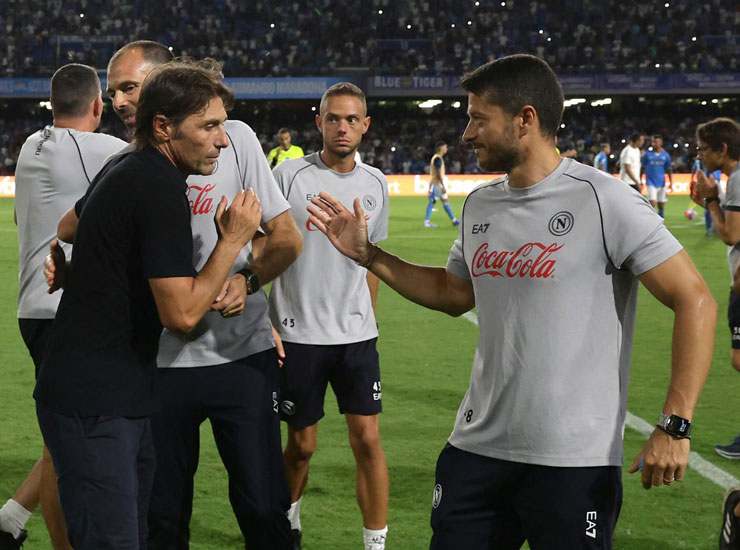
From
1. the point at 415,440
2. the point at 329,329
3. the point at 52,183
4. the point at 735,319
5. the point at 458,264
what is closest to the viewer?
the point at 458,264

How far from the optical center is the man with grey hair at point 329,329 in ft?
17.0

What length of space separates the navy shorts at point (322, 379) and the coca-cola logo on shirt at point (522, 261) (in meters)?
1.96

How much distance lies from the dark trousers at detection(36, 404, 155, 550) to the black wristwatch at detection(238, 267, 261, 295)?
867 millimetres

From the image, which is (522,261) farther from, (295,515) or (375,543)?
(295,515)

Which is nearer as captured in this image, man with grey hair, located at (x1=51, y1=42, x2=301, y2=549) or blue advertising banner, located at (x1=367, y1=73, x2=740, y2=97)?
man with grey hair, located at (x1=51, y1=42, x2=301, y2=549)

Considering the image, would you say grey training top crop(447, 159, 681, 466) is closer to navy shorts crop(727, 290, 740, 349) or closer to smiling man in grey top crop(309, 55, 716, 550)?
smiling man in grey top crop(309, 55, 716, 550)

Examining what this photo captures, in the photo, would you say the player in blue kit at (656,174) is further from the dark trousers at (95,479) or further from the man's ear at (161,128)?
the dark trousers at (95,479)

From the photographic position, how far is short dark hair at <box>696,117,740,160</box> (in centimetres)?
695

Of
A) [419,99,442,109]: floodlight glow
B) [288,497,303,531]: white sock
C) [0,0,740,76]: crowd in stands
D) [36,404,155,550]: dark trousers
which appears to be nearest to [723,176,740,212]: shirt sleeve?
[288,497,303,531]: white sock

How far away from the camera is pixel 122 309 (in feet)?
10.3

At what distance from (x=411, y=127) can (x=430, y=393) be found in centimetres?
4495

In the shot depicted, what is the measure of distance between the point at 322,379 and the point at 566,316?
2271 mm

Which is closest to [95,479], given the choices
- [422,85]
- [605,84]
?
[422,85]

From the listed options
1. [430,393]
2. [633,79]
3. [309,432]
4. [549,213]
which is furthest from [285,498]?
[633,79]
